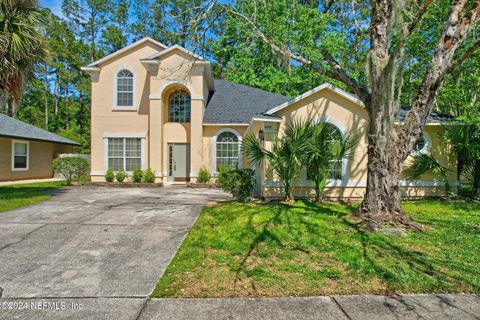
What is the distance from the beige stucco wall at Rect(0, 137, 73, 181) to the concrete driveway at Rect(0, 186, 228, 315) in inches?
474

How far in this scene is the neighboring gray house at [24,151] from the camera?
16.9m

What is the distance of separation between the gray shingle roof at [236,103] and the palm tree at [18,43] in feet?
27.5

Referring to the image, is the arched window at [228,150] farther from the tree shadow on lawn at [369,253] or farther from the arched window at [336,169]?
the tree shadow on lawn at [369,253]

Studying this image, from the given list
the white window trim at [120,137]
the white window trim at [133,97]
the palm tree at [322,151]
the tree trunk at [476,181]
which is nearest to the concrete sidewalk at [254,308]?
the palm tree at [322,151]

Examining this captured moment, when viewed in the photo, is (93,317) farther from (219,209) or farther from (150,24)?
(150,24)

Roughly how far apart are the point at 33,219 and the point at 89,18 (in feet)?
105

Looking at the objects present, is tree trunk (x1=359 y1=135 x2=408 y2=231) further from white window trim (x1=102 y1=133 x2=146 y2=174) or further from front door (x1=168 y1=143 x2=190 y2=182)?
white window trim (x1=102 y1=133 x2=146 y2=174)

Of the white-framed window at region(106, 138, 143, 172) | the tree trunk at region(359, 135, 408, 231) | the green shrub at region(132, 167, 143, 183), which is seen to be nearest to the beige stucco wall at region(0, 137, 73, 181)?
the white-framed window at region(106, 138, 143, 172)

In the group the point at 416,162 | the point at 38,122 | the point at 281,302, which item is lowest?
the point at 281,302

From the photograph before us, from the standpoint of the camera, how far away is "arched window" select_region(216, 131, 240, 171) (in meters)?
15.8

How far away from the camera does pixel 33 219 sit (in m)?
6.84

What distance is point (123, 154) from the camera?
51.6ft

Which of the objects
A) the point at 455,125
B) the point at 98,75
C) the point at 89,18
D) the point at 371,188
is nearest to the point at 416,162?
the point at 455,125

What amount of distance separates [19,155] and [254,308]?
21.3m
